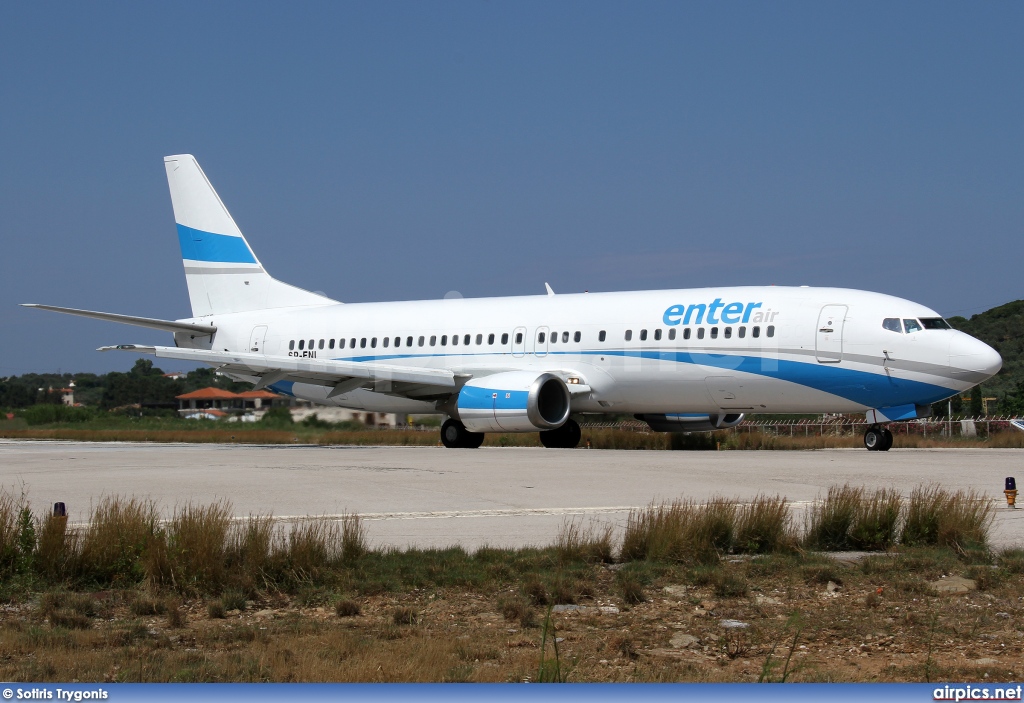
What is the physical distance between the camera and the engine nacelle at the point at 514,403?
86.6ft

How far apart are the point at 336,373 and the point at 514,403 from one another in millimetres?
5463

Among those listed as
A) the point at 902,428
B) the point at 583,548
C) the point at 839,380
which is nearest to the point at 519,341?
the point at 839,380

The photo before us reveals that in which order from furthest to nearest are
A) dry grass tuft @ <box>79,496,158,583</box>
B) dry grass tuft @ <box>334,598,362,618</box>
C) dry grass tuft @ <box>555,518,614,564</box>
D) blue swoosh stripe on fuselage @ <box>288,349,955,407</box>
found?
blue swoosh stripe on fuselage @ <box>288,349,955,407</box>, dry grass tuft @ <box>555,518,614,564</box>, dry grass tuft @ <box>79,496,158,583</box>, dry grass tuft @ <box>334,598,362,618</box>

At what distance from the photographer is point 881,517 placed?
35.9ft

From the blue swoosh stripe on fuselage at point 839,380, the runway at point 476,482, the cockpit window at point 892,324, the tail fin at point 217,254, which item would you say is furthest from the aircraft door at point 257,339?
the cockpit window at point 892,324

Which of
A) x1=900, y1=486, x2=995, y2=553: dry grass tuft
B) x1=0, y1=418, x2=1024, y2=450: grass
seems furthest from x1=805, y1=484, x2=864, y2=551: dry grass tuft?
x1=0, y1=418, x2=1024, y2=450: grass

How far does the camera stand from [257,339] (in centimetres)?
3488

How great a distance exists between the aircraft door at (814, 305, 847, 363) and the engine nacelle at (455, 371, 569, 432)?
245 inches

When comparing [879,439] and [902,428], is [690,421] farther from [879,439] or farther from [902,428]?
[902,428]

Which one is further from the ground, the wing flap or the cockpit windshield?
the cockpit windshield

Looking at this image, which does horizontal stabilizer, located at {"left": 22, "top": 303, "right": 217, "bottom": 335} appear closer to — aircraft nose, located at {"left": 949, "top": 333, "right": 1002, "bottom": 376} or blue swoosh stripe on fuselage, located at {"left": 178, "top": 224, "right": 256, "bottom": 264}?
blue swoosh stripe on fuselage, located at {"left": 178, "top": 224, "right": 256, "bottom": 264}

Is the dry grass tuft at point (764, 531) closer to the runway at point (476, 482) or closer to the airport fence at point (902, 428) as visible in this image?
the runway at point (476, 482)

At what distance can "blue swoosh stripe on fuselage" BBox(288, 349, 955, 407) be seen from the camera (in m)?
23.7

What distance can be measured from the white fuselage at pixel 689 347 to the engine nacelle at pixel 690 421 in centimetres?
208
